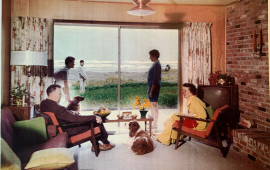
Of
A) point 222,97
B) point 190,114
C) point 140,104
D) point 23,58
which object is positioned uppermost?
point 23,58

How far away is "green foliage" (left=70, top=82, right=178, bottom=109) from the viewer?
9.50 meters

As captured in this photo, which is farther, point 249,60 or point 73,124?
point 249,60

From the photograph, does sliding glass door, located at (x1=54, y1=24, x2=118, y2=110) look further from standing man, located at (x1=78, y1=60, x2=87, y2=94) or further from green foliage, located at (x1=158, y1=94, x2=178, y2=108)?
standing man, located at (x1=78, y1=60, x2=87, y2=94)

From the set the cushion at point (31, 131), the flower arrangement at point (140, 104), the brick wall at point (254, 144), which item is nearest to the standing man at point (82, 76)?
the flower arrangement at point (140, 104)

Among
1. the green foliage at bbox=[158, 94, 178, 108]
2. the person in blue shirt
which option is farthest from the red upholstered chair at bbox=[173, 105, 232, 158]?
the green foliage at bbox=[158, 94, 178, 108]

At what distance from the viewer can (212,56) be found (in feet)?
16.8

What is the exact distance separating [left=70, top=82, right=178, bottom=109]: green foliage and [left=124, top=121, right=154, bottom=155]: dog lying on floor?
5.40 m

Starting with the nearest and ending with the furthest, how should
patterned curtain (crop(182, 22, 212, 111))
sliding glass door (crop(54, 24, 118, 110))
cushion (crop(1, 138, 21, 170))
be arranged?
cushion (crop(1, 138, 21, 170))
patterned curtain (crop(182, 22, 212, 111))
sliding glass door (crop(54, 24, 118, 110))

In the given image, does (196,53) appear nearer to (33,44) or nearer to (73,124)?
(73,124)

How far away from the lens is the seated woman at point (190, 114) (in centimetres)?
370

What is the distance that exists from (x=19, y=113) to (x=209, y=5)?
432cm

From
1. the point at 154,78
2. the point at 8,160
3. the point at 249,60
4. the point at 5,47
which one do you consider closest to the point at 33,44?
the point at 5,47

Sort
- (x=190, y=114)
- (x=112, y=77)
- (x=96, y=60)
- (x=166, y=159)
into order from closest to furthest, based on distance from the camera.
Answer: (x=166, y=159) < (x=190, y=114) < (x=96, y=60) < (x=112, y=77)

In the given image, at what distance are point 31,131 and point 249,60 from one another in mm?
3808
